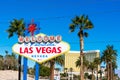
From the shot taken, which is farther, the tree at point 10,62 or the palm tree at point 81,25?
the tree at point 10,62

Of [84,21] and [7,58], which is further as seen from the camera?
[7,58]

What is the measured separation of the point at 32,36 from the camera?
28531mm

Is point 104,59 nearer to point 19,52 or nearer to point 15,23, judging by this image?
point 15,23

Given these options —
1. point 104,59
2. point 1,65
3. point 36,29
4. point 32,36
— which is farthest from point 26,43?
point 1,65

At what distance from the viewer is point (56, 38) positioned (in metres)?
27.4

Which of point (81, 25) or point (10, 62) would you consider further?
point (10, 62)

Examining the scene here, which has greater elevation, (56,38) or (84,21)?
(84,21)

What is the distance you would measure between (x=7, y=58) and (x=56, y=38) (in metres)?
163

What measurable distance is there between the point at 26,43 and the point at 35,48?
860 mm

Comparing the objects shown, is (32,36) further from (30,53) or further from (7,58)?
(7,58)

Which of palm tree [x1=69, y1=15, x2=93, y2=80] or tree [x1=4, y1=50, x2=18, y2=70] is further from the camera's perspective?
tree [x1=4, y1=50, x2=18, y2=70]

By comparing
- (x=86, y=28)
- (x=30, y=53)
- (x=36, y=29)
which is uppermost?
(x=86, y=28)

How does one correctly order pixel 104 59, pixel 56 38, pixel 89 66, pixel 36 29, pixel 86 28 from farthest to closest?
pixel 89 66 → pixel 104 59 → pixel 86 28 → pixel 36 29 → pixel 56 38

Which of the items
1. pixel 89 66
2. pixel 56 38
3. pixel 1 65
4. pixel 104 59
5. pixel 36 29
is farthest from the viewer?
pixel 89 66
